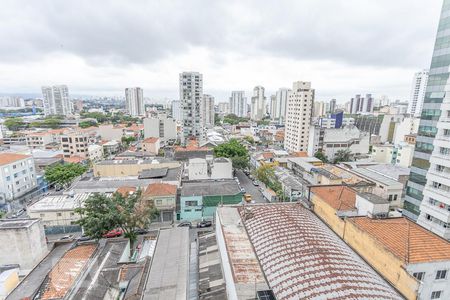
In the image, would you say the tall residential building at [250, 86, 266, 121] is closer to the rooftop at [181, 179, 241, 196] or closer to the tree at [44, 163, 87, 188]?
the rooftop at [181, 179, 241, 196]

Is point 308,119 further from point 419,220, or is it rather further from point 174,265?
point 174,265

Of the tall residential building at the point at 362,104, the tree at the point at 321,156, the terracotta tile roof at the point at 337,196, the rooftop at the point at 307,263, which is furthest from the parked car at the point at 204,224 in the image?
the tall residential building at the point at 362,104

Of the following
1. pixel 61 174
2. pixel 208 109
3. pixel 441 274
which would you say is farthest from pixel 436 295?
pixel 208 109

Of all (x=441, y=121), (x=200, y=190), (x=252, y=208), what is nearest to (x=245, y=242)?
(x=252, y=208)

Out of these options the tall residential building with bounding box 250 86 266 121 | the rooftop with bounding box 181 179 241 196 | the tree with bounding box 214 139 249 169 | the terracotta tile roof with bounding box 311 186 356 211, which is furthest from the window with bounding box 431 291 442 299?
the tall residential building with bounding box 250 86 266 121

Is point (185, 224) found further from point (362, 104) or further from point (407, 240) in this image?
point (362, 104)
